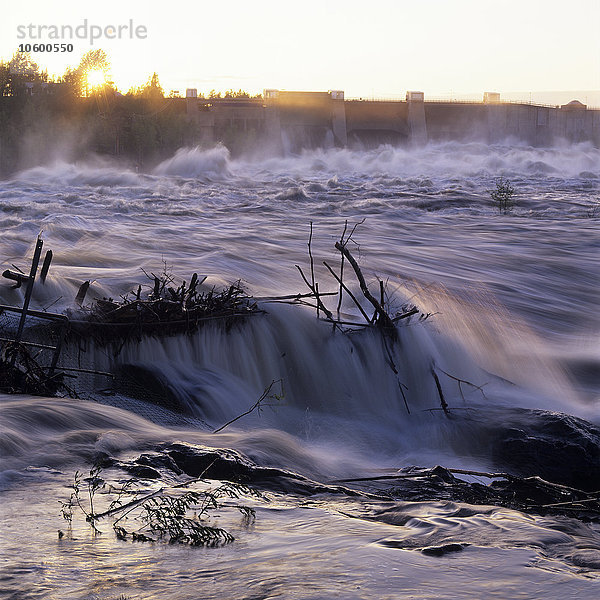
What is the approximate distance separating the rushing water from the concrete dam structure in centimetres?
4210

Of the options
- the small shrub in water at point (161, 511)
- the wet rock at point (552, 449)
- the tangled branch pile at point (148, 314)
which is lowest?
the wet rock at point (552, 449)

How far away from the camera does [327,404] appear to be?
26.2ft

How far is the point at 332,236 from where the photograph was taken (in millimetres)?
17969

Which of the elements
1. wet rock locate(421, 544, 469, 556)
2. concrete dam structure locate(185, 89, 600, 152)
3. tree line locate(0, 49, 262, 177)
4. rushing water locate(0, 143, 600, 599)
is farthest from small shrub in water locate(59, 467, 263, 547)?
concrete dam structure locate(185, 89, 600, 152)

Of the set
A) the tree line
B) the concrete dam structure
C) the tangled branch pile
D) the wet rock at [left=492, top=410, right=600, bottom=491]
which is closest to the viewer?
the wet rock at [left=492, top=410, right=600, bottom=491]

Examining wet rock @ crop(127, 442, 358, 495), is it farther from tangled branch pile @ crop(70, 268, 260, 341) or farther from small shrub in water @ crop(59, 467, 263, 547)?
tangled branch pile @ crop(70, 268, 260, 341)

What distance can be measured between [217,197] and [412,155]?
30.0m

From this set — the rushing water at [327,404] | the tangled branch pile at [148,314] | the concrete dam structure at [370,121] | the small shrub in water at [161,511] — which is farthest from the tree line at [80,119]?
the small shrub in water at [161,511]

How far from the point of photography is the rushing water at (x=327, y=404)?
12.6 ft

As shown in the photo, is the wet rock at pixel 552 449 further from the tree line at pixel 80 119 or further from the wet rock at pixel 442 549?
the tree line at pixel 80 119

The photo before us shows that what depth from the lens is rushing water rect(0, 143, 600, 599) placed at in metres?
3.85

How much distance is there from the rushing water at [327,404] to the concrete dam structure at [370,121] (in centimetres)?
4210

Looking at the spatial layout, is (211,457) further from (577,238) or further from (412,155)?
(412,155)

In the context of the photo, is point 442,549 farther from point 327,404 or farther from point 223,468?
point 327,404
